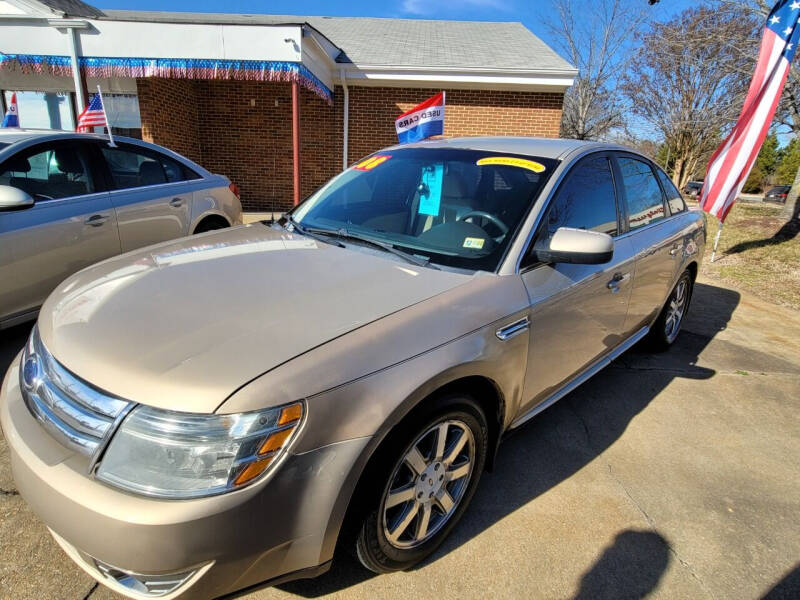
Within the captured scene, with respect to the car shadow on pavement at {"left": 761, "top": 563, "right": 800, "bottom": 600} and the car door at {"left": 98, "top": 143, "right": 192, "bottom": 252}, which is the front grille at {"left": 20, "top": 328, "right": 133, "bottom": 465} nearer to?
the car shadow on pavement at {"left": 761, "top": 563, "right": 800, "bottom": 600}

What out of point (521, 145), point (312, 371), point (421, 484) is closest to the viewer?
point (312, 371)

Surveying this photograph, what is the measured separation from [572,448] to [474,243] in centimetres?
144

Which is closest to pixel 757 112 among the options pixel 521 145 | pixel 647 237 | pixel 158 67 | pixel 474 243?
pixel 647 237

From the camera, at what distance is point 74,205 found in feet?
12.5

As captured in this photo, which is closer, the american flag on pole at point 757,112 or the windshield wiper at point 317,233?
the windshield wiper at point 317,233

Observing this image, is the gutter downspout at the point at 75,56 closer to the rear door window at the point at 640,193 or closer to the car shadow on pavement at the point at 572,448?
the rear door window at the point at 640,193

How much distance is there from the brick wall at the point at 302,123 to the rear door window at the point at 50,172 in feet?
22.7

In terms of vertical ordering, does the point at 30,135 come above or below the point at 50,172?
above

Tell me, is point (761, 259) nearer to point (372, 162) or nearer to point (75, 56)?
point (372, 162)

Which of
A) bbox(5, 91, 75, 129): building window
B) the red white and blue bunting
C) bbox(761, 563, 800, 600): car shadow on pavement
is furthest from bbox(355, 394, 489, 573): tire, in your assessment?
bbox(5, 91, 75, 129): building window

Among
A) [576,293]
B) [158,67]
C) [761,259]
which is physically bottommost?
[761,259]

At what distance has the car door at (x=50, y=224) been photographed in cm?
341

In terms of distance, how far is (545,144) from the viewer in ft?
9.51

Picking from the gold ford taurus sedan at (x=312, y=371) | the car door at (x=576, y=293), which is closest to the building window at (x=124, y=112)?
the gold ford taurus sedan at (x=312, y=371)
